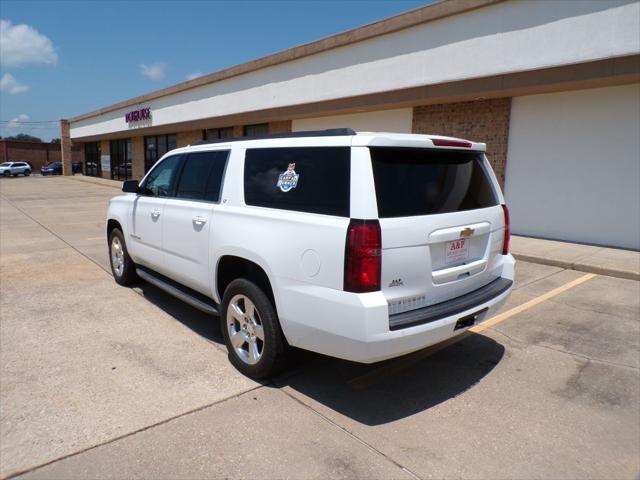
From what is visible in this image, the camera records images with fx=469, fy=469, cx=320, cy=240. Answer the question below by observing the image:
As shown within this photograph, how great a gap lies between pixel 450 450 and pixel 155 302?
409 centimetres

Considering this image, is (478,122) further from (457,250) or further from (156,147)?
(156,147)

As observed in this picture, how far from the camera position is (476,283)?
3744 mm

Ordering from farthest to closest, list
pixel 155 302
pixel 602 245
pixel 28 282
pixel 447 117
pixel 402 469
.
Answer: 1. pixel 447 117
2. pixel 602 245
3. pixel 28 282
4. pixel 155 302
5. pixel 402 469

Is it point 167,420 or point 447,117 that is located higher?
point 447,117

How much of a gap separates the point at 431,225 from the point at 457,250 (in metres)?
0.40

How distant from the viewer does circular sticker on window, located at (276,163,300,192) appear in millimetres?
3521

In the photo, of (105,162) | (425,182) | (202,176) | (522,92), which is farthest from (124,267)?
(105,162)

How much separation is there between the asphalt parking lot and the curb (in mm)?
2242

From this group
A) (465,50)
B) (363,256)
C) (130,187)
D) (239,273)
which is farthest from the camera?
(465,50)

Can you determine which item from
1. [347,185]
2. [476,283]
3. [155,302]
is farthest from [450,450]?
[155,302]

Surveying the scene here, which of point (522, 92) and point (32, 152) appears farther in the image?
point (32, 152)

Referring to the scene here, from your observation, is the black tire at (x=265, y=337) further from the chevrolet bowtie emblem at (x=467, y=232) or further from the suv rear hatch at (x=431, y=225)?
the chevrolet bowtie emblem at (x=467, y=232)

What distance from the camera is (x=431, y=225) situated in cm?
324

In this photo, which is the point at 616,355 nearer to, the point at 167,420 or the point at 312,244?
the point at 312,244
